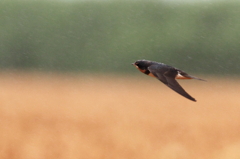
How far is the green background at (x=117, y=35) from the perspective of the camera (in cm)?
2688

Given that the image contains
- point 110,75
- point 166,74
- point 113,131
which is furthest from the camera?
point 110,75

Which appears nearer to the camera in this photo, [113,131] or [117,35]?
[113,131]

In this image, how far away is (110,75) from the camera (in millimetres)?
27406

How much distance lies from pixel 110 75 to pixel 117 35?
3.43 m

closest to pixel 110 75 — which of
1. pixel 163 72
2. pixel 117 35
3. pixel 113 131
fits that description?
pixel 117 35

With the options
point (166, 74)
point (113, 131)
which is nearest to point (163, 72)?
point (166, 74)

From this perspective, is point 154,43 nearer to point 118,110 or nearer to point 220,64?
point 220,64

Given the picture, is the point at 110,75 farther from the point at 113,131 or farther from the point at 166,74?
the point at 166,74

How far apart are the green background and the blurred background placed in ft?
0.25

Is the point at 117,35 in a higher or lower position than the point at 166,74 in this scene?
lower

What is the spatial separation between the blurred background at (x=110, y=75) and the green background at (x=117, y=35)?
0.25ft

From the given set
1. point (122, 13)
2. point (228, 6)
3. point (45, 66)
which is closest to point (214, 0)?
point (228, 6)

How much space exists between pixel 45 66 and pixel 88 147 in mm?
21675

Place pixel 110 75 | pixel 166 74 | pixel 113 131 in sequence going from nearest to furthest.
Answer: pixel 166 74
pixel 113 131
pixel 110 75
